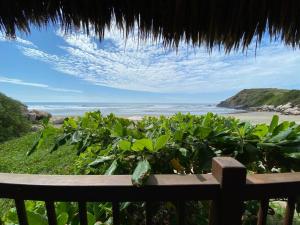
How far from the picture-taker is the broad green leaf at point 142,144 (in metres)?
1.11

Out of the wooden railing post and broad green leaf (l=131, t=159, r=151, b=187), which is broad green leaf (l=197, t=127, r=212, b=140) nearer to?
the wooden railing post

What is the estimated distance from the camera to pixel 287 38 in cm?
259

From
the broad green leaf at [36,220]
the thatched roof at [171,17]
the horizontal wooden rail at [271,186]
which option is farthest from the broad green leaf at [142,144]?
the thatched roof at [171,17]

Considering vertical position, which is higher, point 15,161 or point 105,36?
point 105,36

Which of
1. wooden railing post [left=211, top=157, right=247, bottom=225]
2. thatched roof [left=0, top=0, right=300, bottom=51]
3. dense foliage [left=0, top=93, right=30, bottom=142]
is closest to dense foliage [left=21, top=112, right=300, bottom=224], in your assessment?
wooden railing post [left=211, top=157, right=247, bottom=225]

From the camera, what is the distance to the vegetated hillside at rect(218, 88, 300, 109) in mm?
37875

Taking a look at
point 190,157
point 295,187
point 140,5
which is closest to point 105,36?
point 140,5

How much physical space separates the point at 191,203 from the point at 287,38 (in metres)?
1.99

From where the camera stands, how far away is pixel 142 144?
1.12m

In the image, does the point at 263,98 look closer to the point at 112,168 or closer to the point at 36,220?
the point at 112,168

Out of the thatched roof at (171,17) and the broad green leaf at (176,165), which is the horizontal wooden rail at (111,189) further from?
the thatched roof at (171,17)

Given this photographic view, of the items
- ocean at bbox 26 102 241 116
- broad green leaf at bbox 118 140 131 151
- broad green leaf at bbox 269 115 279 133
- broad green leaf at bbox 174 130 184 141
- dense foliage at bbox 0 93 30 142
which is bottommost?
ocean at bbox 26 102 241 116

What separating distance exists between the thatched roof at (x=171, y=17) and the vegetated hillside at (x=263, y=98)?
35671 millimetres

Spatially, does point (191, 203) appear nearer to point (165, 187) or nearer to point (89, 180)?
point (165, 187)
